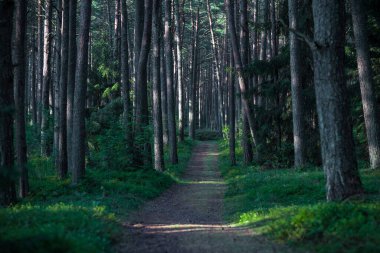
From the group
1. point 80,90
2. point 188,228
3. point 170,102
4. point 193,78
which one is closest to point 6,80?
point 80,90

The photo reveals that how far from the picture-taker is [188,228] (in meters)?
9.46

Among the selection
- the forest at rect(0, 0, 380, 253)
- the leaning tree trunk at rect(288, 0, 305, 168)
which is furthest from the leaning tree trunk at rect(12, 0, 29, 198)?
the leaning tree trunk at rect(288, 0, 305, 168)

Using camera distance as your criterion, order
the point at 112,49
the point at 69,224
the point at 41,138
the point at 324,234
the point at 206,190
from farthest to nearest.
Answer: the point at 112,49, the point at 41,138, the point at 206,190, the point at 69,224, the point at 324,234

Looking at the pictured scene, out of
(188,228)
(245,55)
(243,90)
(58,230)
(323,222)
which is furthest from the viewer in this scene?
(245,55)

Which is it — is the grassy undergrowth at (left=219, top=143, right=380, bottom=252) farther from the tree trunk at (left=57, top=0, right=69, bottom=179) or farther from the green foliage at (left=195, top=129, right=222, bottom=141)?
the green foliage at (left=195, top=129, right=222, bottom=141)

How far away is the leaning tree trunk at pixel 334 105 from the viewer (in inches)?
356

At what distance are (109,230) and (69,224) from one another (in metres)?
0.77

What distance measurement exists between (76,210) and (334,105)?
552 centimetres

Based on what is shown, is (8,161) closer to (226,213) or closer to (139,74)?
(226,213)

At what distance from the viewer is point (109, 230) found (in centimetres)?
808

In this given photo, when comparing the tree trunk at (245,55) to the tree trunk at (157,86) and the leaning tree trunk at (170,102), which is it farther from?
the tree trunk at (157,86)

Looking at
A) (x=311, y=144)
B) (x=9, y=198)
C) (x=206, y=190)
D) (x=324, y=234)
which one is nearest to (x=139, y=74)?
(x=206, y=190)

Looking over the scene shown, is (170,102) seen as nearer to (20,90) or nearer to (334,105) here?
(20,90)

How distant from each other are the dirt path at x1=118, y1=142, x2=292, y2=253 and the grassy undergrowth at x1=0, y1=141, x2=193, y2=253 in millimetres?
444
